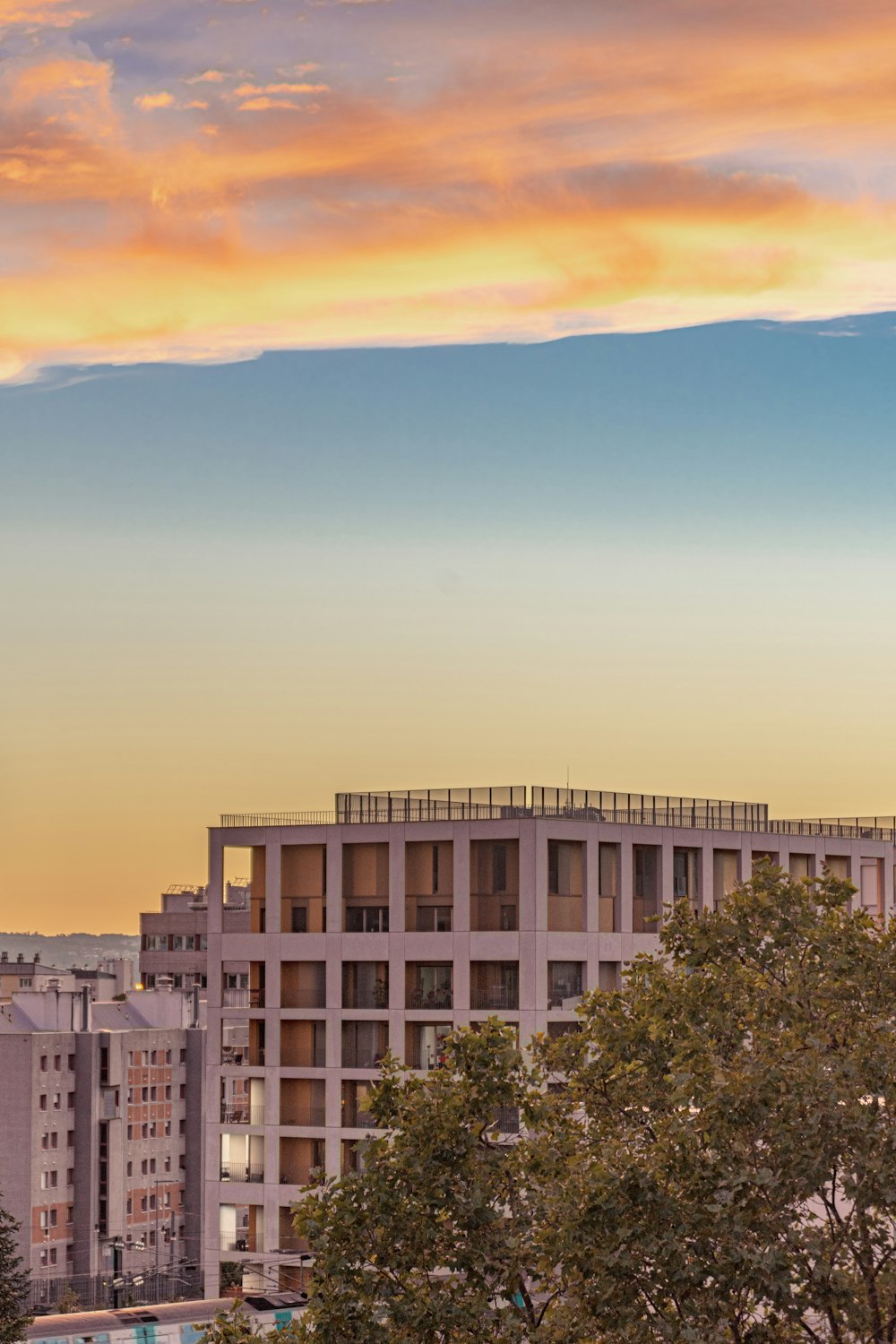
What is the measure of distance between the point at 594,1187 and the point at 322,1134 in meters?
60.6

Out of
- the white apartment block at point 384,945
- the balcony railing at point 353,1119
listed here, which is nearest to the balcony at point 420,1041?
the white apartment block at point 384,945

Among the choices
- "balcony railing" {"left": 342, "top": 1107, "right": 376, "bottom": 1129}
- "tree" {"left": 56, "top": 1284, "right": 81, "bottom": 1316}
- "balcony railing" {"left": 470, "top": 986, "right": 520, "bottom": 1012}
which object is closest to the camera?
"balcony railing" {"left": 470, "top": 986, "right": 520, "bottom": 1012}

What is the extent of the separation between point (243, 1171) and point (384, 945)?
12194 mm

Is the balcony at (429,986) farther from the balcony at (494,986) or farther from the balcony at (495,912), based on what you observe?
the balcony at (495,912)

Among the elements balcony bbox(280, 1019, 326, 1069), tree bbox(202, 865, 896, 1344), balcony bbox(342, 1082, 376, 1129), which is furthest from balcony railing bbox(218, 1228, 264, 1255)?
tree bbox(202, 865, 896, 1344)

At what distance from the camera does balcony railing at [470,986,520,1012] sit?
8075 centimetres

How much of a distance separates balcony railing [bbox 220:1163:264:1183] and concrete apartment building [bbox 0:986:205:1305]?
65.5 m

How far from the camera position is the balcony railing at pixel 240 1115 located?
84.9 m

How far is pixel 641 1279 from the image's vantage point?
24.1 meters

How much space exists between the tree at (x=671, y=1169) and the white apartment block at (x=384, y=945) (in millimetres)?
50286

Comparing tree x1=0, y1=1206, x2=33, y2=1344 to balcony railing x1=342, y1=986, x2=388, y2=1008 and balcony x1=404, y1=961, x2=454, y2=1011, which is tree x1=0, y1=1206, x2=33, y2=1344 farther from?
→ balcony x1=404, y1=961, x2=454, y2=1011

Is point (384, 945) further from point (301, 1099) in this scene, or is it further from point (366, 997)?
point (301, 1099)

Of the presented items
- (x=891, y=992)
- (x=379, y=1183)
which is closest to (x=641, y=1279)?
(x=379, y=1183)

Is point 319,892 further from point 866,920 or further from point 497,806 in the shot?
point 866,920
